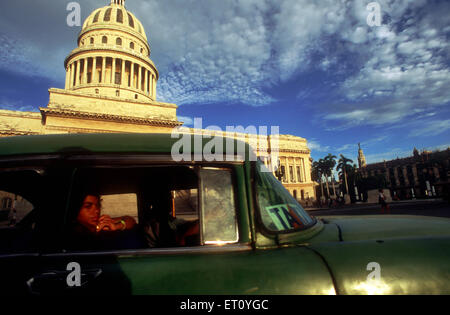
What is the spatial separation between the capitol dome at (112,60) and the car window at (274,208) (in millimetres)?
36636

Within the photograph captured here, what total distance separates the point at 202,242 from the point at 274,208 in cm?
45

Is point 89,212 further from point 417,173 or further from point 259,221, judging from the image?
point 417,173

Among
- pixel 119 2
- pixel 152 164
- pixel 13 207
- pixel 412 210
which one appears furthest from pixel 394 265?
pixel 119 2

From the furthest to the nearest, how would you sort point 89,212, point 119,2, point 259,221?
point 119,2, point 89,212, point 259,221

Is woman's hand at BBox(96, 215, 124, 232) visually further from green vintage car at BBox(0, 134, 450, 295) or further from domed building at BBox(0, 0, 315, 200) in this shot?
domed building at BBox(0, 0, 315, 200)

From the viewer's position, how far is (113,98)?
27.7 meters

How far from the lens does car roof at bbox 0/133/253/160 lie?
1266mm

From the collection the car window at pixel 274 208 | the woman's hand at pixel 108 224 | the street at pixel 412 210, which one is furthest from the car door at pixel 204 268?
the street at pixel 412 210

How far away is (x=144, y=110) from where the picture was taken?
28.9 meters

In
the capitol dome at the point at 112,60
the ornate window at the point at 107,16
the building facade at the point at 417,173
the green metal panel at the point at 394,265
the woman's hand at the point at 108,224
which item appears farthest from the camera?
the building facade at the point at 417,173

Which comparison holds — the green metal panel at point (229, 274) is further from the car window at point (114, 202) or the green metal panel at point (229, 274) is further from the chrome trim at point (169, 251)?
the car window at point (114, 202)

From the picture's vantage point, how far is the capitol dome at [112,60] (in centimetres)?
3619
